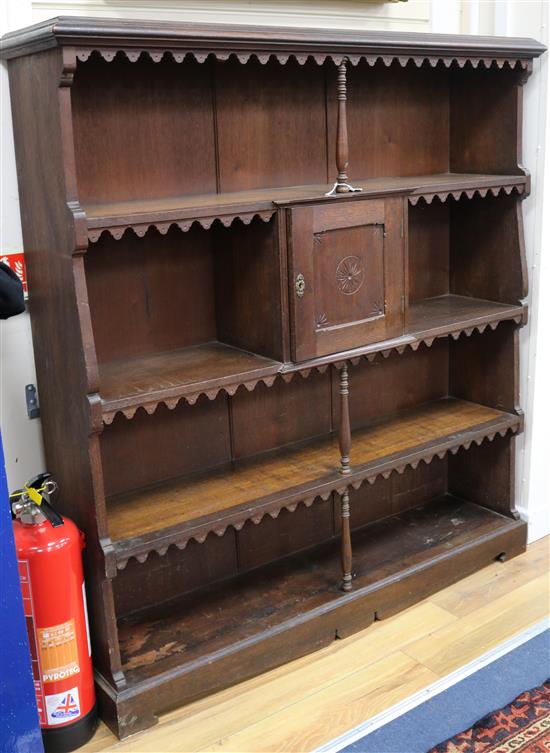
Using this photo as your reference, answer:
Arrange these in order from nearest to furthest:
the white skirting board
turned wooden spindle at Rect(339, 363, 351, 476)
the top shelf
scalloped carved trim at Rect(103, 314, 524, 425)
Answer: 1. the top shelf
2. scalloped carved trim at Rect(103, 314, 524, 425)
3. the white skirting board
4. turned wooden spindle at Rect(339, 363, 351, 476)

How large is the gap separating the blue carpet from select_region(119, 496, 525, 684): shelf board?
377mm

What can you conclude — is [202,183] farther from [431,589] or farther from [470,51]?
[431,589]

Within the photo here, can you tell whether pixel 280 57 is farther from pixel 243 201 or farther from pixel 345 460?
pixel 345 460

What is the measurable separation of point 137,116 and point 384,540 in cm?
158

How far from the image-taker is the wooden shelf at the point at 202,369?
2170 millimetres

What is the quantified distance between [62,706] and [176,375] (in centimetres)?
87

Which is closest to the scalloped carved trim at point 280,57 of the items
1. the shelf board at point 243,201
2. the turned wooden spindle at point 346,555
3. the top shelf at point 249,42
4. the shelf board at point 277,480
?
the top shelf at point 249,42

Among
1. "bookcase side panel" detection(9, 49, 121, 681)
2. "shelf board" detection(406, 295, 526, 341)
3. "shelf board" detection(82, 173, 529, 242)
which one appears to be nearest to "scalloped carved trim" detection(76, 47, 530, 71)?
"bookcase side panel" detection(9, 49, 121, 681)

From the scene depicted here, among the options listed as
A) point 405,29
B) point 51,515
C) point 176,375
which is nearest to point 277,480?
point 176,375

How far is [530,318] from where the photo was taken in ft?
9.79

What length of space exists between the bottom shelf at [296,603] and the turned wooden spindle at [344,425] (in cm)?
40

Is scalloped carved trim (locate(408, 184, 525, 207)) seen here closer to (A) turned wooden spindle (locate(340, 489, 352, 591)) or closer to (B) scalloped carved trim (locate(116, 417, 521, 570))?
(B) scalloped carved trim (locate(116, 417, 521, 570))

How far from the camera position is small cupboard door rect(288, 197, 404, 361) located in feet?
7.59

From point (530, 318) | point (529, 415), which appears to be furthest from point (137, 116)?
point (529, 415)
